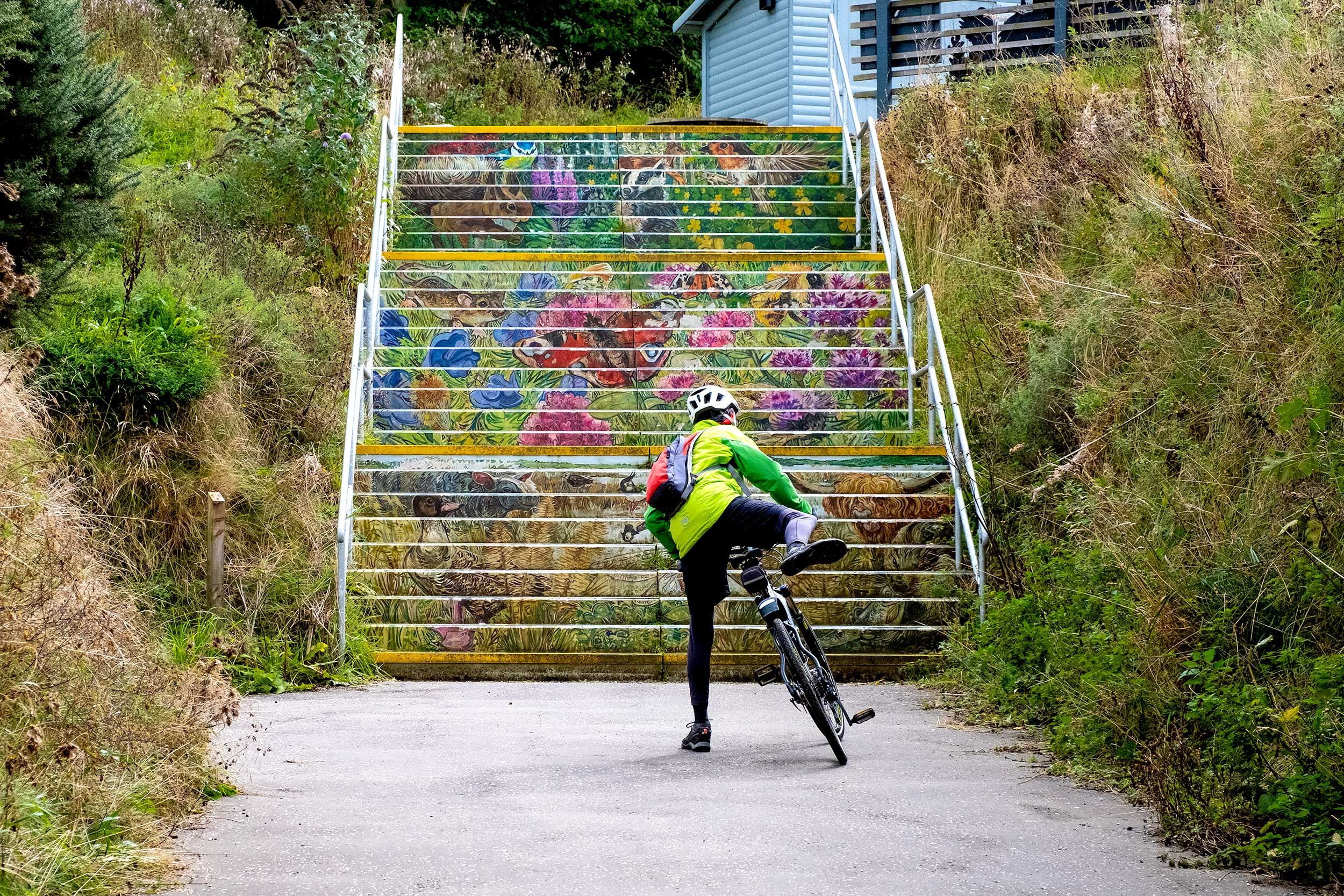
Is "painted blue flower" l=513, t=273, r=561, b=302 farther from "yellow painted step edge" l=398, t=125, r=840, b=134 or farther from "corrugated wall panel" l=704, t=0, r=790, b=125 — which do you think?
"corrugated wall panel" l=704, t=0, r=790, b=125

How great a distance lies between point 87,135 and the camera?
11211mm

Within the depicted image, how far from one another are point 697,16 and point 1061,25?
38.0ft

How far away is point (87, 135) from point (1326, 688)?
9.44 meters

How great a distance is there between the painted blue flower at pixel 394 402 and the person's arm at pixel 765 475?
246 inches

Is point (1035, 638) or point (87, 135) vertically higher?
point (87, 135)

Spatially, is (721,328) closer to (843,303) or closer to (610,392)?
(843,303)

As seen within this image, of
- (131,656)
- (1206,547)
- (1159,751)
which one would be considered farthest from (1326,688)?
(131,656)

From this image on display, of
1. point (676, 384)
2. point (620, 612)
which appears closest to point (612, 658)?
point (620, 612)

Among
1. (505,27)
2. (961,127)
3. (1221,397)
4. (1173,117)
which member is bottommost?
(1221,397)

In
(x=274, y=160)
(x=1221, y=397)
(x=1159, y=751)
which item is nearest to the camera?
(x=1159, y=751)

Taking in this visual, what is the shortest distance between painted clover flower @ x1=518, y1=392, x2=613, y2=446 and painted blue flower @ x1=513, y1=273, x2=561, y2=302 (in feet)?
5.84

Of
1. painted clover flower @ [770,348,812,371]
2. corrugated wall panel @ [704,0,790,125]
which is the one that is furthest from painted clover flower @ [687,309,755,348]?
corrugated wall panel @ [704,0,790,125]

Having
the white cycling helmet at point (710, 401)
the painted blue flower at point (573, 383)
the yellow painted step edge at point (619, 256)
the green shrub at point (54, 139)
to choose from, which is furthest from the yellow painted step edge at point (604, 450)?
the white cycling helmet at point (710, 401)

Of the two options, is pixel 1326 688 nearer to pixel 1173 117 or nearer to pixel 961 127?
pixel 1173 117
